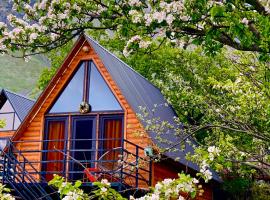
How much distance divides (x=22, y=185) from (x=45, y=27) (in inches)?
271

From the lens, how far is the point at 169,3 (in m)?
8.49

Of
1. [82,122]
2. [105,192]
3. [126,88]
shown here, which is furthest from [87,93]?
[105,192]

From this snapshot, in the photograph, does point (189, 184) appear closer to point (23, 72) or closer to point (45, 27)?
point (45, 27)

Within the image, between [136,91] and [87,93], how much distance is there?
2.06 metres

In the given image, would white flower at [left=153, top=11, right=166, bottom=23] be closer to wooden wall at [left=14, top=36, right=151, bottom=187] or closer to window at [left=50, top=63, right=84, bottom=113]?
wooden wall at [left=14, top=36, right=151, bottom=187]

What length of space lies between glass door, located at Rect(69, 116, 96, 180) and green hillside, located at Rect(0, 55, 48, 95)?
108 meters

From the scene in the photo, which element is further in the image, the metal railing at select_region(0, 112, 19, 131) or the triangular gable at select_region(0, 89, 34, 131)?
the metal railing at select_region(0, 112, 19, 131)

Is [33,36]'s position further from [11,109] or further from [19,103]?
[19,103]

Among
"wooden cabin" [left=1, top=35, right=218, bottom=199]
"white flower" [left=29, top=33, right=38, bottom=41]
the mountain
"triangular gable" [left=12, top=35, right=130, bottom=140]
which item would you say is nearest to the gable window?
"wooden cabin" [left=1, top=35, right=218, bottom=199]

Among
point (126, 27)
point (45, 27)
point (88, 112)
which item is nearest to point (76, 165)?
point (88, 112)

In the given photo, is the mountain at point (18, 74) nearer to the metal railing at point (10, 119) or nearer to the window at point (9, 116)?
the window at point (9, 116)

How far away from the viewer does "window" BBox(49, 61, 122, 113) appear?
1772 centimetres

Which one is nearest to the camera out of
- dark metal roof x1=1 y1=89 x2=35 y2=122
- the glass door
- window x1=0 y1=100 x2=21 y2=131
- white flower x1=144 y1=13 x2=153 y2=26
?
white flower x1=144 y1=13 x2=153 y2=26

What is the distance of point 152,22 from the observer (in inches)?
338
